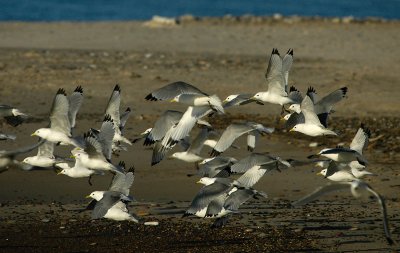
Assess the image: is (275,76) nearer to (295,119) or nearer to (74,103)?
(295,119)

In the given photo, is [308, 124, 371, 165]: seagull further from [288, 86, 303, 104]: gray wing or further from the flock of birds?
[288, 86, 303, 104]: gray wing

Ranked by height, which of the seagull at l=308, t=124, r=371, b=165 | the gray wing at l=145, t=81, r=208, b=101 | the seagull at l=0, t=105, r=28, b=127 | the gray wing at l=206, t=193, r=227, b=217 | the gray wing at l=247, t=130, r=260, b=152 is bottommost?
the gray wing at l=206, t=193, r=227, b=217

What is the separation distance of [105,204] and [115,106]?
272 centimetres

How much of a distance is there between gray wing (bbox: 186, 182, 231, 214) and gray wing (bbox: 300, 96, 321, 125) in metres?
1.86

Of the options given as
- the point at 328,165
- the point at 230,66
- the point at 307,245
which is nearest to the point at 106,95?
the point at 230,66

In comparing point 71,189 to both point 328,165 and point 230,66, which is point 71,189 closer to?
point 328,165

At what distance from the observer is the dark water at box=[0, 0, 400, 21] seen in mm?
39312

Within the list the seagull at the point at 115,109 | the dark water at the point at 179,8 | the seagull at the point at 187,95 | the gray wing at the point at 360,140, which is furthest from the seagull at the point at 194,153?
the dark water at the point at 179,8

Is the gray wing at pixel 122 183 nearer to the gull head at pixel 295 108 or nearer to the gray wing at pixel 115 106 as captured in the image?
the gray wing at pixel 115 106

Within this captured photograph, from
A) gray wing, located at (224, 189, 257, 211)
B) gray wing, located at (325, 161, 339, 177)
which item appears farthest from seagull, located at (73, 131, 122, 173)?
gray wing, located at (325, 161, 339, 177)

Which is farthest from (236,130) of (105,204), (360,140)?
(105,204)

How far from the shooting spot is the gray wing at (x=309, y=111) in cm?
1255

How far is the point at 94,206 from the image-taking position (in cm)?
1141

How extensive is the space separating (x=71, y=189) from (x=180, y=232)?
2.24m
